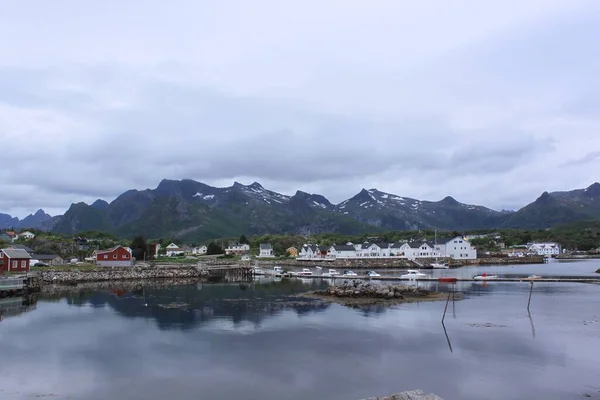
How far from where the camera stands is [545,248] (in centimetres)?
14388

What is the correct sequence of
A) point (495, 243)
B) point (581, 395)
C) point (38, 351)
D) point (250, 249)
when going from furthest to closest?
point (495, 243)
point (250, 249)
point (38, 351)
point (581, 395)

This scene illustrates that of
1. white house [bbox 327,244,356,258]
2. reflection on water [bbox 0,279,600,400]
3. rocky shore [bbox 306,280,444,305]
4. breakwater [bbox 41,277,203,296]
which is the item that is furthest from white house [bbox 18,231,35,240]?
rocky shore [bbox 306,280,444,305]

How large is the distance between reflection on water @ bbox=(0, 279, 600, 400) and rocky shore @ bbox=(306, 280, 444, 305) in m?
3.02

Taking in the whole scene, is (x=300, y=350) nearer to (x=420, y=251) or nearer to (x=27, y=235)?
(x=420, y=251)

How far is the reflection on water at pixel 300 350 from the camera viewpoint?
17406 mm

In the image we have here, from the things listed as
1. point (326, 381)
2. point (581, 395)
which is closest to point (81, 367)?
point (326, 381)

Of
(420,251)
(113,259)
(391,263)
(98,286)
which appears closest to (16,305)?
(98,286)

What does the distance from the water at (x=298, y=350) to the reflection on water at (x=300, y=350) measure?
2.9 inches

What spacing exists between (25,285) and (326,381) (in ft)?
139

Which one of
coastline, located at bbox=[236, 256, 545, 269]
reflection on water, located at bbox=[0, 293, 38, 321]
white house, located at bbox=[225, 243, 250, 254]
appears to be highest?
white house, located at bbox=[225, 243, 250, 254]

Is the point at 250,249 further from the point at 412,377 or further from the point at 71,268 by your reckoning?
the point at 412,377

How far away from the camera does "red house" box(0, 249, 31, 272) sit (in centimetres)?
5397

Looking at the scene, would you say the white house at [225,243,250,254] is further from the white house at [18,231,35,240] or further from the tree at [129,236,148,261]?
the white house at [18,231,35,240]

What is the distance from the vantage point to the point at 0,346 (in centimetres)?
2438
